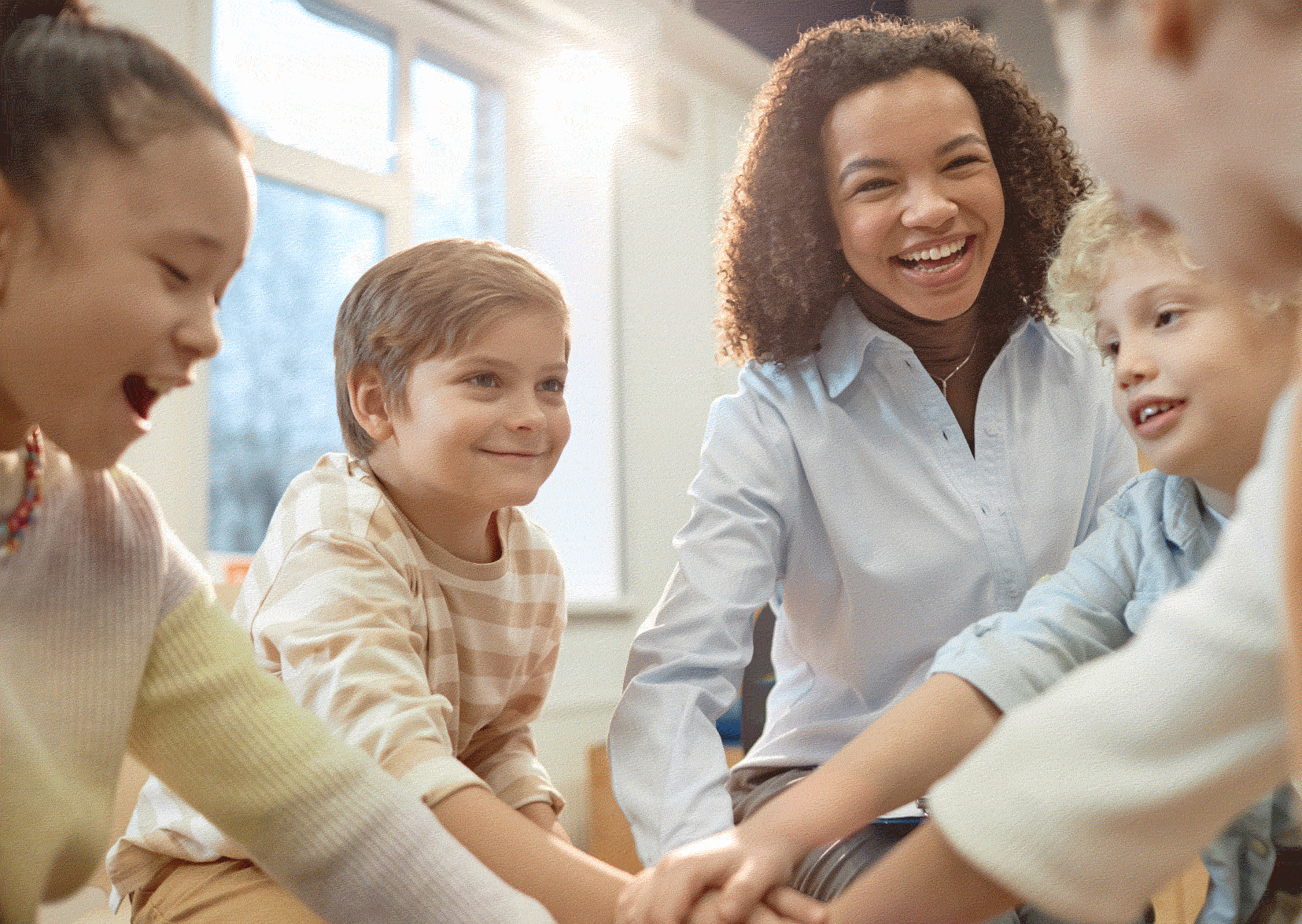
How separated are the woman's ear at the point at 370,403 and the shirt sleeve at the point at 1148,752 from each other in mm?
837

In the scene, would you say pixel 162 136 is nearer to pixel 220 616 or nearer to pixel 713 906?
pixel 220 616

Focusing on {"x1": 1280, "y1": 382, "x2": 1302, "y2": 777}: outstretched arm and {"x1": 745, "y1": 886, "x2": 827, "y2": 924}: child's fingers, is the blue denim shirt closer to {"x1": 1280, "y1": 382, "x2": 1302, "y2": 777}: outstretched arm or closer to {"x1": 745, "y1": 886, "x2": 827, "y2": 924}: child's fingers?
{"x1": 745, "y1": 886, "x2": 827, "y2": 924}: child's fingers

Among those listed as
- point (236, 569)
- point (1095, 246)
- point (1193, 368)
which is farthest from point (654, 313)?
point (1193, 368)

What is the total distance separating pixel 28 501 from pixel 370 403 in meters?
0.60

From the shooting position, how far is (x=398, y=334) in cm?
125

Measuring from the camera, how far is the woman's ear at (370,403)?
4.13ft

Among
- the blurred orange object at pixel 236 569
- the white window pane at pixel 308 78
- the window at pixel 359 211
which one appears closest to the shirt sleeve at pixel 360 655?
the blurred orange object at pixel 236 569

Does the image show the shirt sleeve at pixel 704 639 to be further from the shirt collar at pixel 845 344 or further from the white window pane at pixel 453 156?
the white window pane at pixel 453 156

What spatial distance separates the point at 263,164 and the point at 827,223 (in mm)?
1961

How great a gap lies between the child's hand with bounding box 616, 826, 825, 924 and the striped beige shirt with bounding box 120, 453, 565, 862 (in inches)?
6.8

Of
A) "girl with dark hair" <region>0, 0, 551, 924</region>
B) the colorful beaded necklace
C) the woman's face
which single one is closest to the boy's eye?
"girl with dark hair" <region>0, 0, 551, 924</region>

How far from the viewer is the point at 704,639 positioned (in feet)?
3.89

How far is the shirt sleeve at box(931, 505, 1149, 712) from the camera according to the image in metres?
0.95

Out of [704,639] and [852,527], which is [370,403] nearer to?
[704,639]
